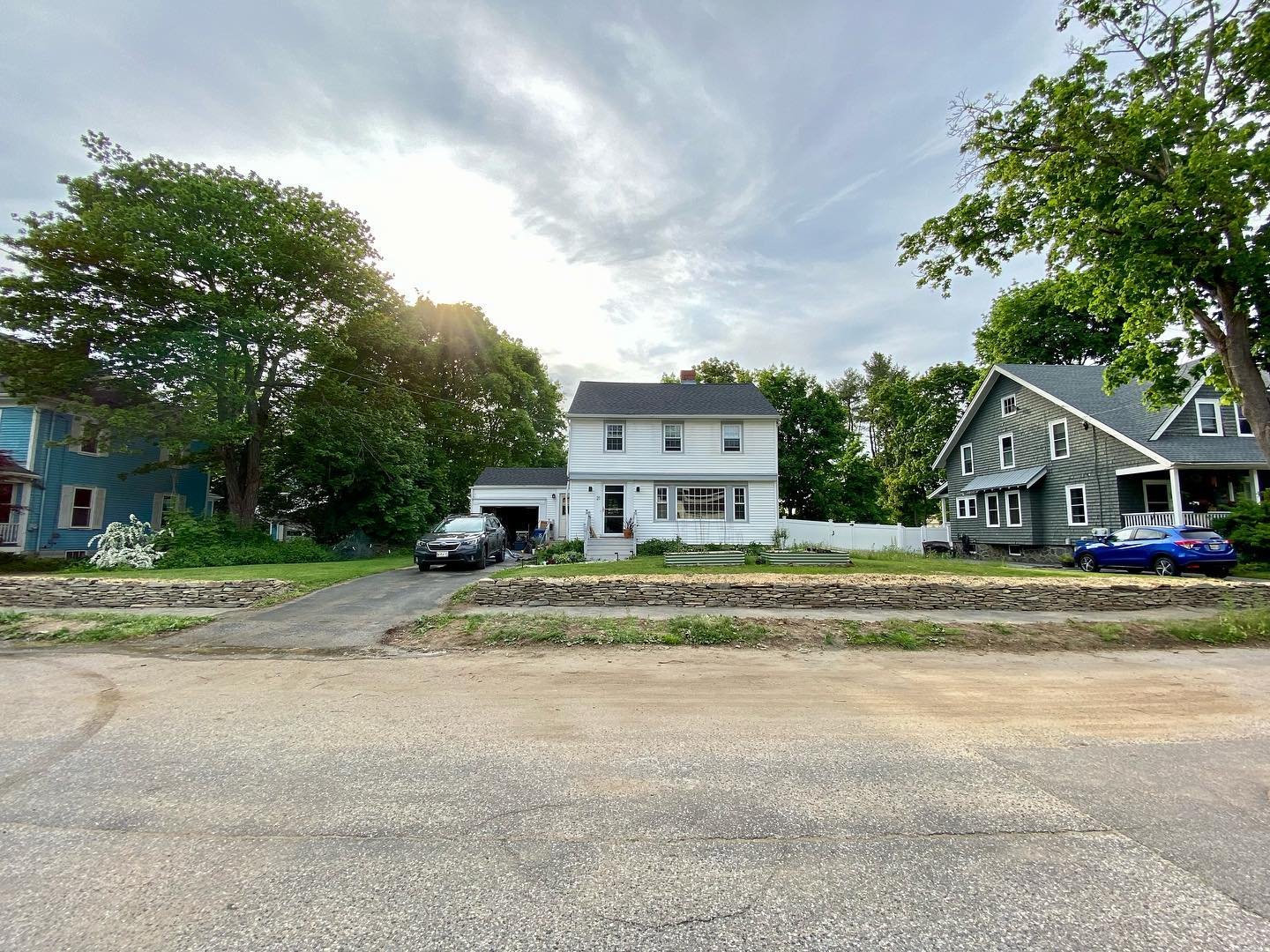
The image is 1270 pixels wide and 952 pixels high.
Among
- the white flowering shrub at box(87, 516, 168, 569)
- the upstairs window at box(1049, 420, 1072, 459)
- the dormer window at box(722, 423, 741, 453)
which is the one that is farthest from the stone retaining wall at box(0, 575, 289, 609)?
the upstairs window at box(1049, 420, 1072, 459)

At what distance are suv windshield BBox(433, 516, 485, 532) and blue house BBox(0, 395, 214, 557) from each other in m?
12.4

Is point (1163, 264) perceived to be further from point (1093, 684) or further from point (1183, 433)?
point (1183, 433)

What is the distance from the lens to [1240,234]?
11523mm

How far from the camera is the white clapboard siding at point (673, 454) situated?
23.9 meters

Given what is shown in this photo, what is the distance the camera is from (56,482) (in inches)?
881

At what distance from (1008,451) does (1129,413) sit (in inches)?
212

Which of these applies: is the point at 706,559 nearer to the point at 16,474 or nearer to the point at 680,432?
the point at 680,432

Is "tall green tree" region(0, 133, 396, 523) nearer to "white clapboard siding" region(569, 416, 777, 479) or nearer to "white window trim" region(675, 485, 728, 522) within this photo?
"white clapboard siding" region(569, 416, 777, 479)

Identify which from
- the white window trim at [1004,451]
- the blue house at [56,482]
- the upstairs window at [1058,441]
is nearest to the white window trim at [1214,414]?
the upstairs window at [1058,441]

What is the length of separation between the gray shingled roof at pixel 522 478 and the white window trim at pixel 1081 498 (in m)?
21.5

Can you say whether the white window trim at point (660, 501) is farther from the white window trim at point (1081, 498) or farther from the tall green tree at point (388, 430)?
the white window trim at point (1081, 498)

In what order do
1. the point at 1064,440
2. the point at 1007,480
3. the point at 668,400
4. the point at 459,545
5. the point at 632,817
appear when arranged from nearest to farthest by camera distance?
the point at 632,817 → the point at 459,545 → the point at 1064,440 → the point at 668,400 → the point at 1007,480

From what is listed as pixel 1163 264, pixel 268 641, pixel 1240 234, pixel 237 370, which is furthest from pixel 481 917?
pixel 237 370

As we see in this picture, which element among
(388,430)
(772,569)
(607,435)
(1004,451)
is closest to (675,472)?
(607,435)
